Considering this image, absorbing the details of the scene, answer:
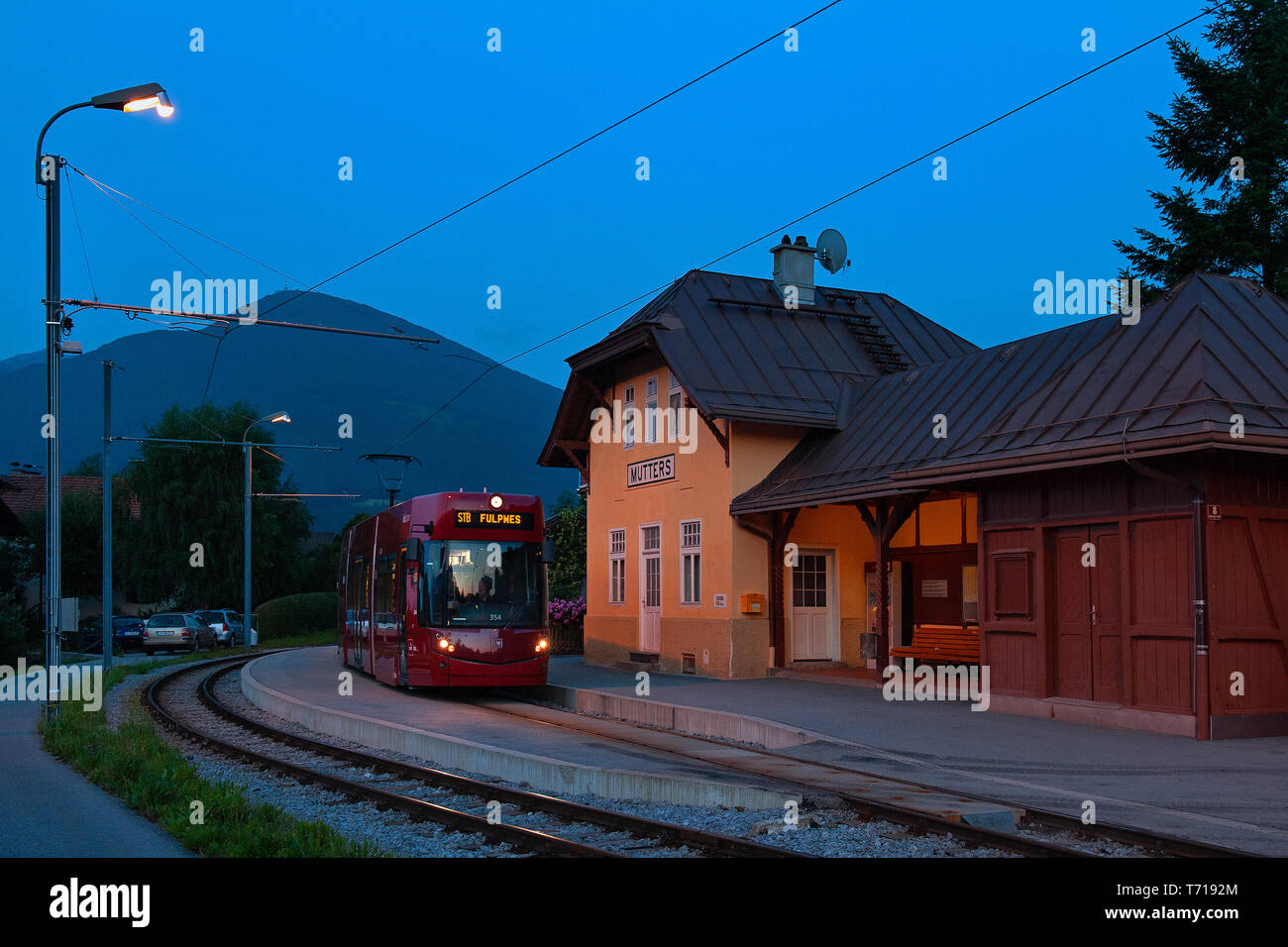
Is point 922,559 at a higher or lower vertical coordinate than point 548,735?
higher

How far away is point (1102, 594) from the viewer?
50.4 feet

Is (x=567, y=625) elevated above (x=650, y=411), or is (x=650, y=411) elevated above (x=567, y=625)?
(x=650, y=411)

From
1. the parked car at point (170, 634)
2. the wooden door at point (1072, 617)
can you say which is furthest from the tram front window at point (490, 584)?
the parked car at point (170, 634)

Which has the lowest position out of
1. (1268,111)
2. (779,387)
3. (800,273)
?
(779,387)

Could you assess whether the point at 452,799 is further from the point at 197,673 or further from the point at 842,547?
the point at 197,673

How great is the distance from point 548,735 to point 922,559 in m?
9.89

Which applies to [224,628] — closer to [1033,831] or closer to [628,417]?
[628,417]

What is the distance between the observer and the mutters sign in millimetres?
26812

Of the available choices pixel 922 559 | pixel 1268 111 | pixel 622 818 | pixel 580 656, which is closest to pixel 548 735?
pixel 622 818

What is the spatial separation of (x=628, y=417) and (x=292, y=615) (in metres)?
32.6

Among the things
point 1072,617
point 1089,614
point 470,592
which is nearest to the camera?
point 1089,614

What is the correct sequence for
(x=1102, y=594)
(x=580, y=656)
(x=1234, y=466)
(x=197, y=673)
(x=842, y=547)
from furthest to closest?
(x=580, y=656) → (x=197, y=673) → (x=842, y=547) → (x=1102, y=594) → (x=1234, y=466)

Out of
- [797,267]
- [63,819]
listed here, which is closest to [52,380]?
[63,819]

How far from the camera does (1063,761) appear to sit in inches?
494
